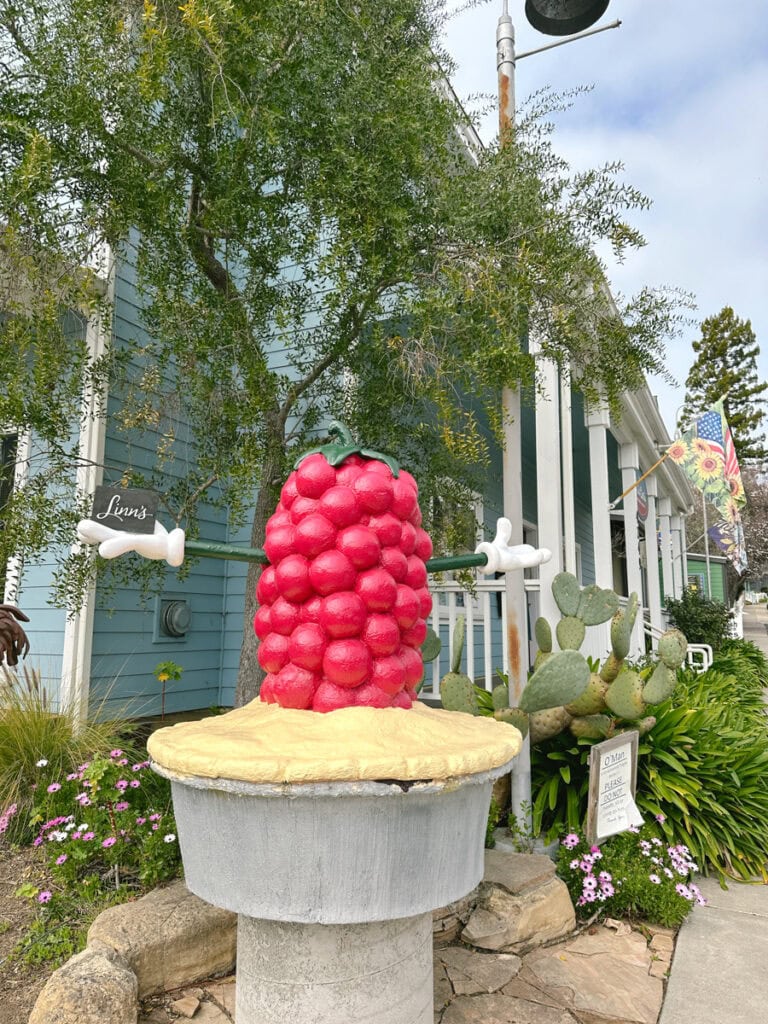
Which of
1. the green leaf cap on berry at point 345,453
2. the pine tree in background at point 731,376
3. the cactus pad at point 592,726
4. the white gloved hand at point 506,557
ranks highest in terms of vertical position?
the pine tree in background at point 731,376

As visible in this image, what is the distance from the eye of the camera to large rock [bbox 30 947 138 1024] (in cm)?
191

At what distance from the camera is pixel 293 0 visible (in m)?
3.15

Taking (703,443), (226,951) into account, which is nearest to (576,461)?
(703,443)

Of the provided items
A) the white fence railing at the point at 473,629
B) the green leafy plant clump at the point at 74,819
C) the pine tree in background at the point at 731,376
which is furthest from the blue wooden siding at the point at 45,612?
the pine tree in background at the point at 731,376

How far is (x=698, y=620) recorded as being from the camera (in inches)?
425

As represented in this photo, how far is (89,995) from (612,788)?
2.35 m

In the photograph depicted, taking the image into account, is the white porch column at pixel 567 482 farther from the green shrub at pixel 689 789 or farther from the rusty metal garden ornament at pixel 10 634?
the rusty metal garden ornament at pixel 10 634

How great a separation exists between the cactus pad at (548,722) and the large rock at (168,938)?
6.02 ft

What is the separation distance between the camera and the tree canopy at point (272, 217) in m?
3.18

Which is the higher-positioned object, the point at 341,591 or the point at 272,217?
the point at 272,217

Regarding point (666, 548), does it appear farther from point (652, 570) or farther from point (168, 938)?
point (168, 938)

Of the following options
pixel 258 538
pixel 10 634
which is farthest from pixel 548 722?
pixel 10 634

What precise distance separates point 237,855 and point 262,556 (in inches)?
29.1

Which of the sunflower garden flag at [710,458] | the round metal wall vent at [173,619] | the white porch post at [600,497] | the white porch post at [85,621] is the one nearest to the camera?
the white porch post at [85,621]
